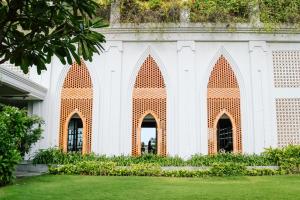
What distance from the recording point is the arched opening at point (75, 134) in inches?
505

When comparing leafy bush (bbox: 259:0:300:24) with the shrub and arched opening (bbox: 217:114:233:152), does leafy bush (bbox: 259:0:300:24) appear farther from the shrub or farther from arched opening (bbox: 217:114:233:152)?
the shrub

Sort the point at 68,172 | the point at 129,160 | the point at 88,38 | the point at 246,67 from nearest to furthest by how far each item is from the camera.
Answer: the point at 88,38 < the point at 68,172 < the point at 129,160 < the point at 246,67

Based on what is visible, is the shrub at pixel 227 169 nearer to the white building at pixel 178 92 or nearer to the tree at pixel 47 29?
the white building at pixel 178 92

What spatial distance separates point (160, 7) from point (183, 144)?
455 cm

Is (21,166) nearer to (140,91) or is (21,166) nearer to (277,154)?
(140,91)

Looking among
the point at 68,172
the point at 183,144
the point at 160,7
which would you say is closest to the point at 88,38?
the point at 68,172

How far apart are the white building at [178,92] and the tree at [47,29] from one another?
9.76 m

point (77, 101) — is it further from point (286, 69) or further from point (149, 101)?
point (286, 69)

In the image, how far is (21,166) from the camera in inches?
473

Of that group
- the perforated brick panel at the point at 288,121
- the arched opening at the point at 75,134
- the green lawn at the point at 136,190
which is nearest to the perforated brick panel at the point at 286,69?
the perforated brick panel at the point at 288,121

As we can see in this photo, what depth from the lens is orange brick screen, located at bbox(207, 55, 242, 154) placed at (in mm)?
12258

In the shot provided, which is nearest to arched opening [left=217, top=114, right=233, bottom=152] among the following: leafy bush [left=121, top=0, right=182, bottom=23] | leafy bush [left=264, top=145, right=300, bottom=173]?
leafy bush [left=264, top=145, right=300, bottom=173]

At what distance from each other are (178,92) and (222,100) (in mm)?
1446

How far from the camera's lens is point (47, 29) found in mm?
2527
